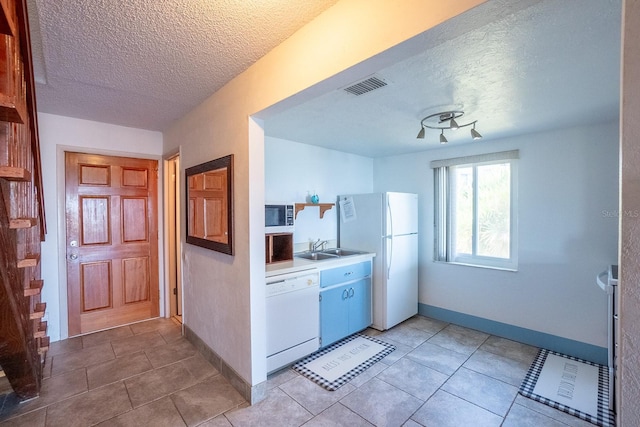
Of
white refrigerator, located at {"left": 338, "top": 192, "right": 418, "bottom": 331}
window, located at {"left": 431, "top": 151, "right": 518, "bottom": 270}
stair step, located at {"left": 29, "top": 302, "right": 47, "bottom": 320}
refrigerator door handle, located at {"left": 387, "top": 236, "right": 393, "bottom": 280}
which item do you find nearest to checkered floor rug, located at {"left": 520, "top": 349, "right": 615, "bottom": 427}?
window, located at {"left": 431, "top": 151, "right": 518, "bottom": 270}

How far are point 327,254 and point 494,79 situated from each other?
2.42 m

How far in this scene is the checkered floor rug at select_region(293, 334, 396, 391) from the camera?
249 cm

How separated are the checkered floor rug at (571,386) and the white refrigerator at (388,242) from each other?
1.39 metres

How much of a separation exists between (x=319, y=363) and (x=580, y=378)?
2224 millimetres

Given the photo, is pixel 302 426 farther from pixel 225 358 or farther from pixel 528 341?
pixel 528 341

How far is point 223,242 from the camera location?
7.84 ft

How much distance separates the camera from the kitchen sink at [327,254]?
3480mm

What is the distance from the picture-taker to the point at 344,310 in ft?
10.4

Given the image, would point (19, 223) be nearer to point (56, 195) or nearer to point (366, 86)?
point (366, 86)

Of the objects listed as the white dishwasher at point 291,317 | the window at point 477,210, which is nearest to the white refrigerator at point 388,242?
the window at point 477,210

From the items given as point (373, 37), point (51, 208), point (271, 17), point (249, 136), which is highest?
point (271, 17)

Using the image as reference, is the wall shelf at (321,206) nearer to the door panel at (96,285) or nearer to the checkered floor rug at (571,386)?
the door panel at (96,285)

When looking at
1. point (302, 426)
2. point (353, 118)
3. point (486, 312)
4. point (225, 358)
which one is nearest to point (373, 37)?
point (353, 118)

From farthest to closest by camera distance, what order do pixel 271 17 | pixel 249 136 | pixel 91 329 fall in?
pixel 91 329 → pixel 249 136 → pixel 271 17
